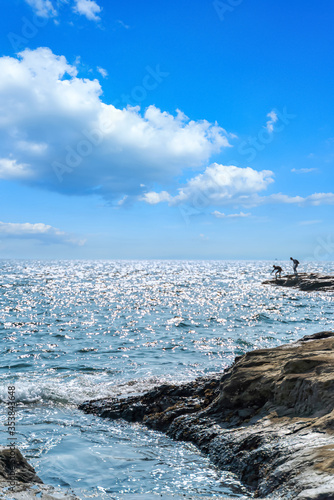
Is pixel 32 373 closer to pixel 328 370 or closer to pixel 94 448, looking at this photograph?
pixel 94 448

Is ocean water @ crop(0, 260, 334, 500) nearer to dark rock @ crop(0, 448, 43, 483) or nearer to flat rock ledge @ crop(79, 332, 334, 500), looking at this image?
flat rock ledge @ crop(79, 332, 334, 500)

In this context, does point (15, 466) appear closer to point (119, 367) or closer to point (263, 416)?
point (263, 416)

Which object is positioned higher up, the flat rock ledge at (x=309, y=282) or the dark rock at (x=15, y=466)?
the dark rock at (x=15, y=466)

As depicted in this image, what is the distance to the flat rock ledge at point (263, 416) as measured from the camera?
17.9 feet

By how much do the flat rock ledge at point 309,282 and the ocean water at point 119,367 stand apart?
8.85 meters

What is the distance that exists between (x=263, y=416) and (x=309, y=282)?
156 feet

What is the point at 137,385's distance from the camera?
43.9ft

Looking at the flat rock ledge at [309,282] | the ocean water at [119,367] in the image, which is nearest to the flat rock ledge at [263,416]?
the ocean water at [119,367]

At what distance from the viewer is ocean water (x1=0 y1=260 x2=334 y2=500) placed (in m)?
6.98

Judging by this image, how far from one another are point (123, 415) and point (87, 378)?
185 inches

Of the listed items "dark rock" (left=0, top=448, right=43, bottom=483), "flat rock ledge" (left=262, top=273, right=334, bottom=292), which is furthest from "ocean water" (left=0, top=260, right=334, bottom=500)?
"flat rock ledge" (left=262, top=273, right=334, bottom=292)

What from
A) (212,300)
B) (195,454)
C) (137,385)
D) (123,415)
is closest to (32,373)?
(137,385)

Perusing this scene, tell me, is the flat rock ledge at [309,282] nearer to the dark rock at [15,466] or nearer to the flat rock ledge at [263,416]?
the flat rock ledge at [263,416]

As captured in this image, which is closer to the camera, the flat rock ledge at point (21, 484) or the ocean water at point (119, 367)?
the flat rock ledge at point (21, 484)
